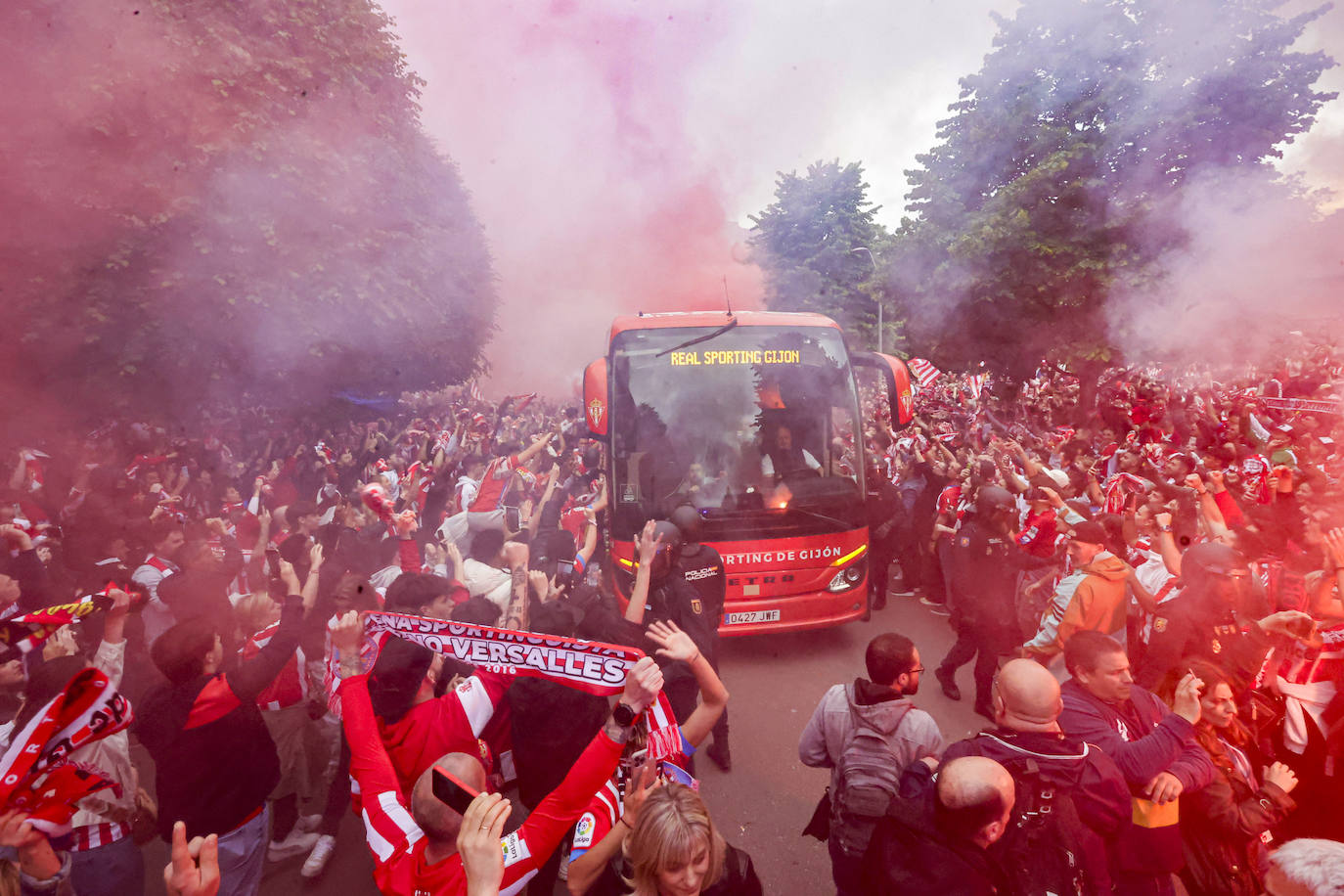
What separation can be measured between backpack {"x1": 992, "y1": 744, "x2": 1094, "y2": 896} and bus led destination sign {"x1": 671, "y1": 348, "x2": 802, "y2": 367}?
13.9 feet

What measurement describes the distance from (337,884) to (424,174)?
13312 millimetres

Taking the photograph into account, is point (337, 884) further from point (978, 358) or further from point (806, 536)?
point (978, 358)

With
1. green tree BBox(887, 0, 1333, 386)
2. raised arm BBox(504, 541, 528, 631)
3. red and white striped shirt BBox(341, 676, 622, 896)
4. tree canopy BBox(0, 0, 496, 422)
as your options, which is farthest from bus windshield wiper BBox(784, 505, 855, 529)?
tree canopy BBox(0, 0, 496, 422)

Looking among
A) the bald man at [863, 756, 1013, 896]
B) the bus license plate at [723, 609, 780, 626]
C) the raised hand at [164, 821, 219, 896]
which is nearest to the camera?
the raised hand at [164, 821, 219, 896]

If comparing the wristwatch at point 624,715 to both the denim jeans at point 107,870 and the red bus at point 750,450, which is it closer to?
the denim jeans at point 107,870

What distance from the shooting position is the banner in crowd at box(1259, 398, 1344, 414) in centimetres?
781

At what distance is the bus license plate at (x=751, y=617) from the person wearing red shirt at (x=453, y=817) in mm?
3590

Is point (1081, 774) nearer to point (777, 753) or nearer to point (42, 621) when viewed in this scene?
point (777, 753)

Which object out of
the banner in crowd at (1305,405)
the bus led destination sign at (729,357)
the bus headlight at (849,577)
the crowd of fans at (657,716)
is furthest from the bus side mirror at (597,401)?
the banner in crowd at (1305,405)

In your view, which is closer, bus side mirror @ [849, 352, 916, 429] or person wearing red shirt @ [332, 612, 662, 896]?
person wearing red shirt @ [332, 612, 662, 896]

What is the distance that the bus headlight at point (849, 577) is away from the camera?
5.71 meters

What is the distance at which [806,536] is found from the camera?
5.58 m

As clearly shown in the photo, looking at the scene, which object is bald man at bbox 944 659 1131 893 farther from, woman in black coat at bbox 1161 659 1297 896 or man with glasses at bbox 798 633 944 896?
woman in black coat at bbox 1161 659 1297 896

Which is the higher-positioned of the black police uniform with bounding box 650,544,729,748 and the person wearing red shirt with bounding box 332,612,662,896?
the black police uniform with bounding box 650,544,729,748
